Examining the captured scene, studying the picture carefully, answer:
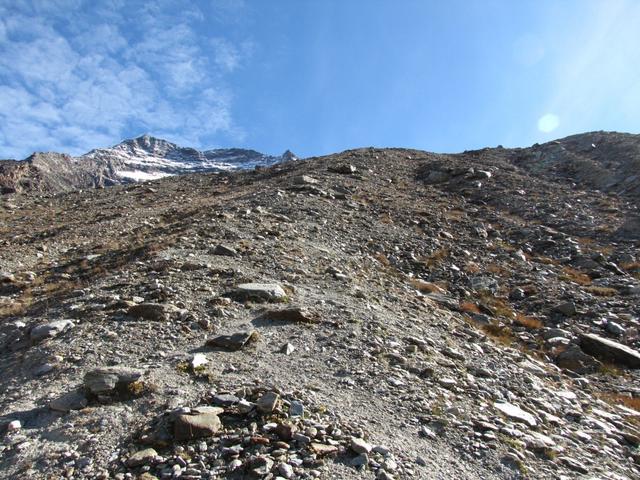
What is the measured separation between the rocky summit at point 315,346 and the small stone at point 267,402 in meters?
0.03

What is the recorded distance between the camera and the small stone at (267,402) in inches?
278

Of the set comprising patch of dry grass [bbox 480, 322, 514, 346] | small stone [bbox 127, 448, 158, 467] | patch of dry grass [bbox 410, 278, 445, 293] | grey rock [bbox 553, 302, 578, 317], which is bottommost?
small stone [bbox 127, 448, 158, 467]

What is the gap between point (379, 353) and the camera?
10.1 meters

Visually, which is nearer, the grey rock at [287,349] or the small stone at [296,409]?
the small stone at [296,409]

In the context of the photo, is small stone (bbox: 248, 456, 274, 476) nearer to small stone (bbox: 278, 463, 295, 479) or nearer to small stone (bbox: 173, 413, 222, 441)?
small stone (bbox: 278, 463, 295, 479)

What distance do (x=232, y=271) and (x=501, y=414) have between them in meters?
8.53

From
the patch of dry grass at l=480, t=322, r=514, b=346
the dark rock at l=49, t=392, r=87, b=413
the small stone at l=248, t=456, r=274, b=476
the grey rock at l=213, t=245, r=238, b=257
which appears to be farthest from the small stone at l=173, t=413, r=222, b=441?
the patch of dry grass at l=480, t=322, r=514, b=346

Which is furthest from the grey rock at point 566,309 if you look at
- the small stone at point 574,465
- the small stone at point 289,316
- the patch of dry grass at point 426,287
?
the small stone at point 289,316

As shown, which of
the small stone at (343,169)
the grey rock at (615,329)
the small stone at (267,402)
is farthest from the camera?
the small stone at (343,169)

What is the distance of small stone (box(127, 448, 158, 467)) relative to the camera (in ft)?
19.5

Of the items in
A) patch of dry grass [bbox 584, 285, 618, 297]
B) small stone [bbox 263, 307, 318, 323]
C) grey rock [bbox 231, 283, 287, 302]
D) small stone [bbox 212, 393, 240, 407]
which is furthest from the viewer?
patch of dry grass [bbox 584, 285, 618, 297]

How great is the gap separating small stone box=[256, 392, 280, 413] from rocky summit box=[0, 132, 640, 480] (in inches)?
1.3

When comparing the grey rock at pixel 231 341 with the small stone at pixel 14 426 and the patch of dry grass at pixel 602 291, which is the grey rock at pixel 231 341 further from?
the patch of dry grass at pixel 602 291

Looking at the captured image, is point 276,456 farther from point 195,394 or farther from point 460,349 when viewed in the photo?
point 460,349
